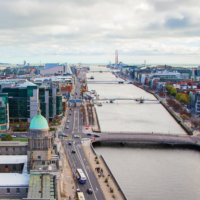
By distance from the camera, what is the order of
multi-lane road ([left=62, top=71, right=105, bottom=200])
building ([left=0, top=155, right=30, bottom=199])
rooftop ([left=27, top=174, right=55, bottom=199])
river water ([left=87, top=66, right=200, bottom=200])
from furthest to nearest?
river water ([left=87, top=66, right=200, bottom=200]) → multi-lane road ([left=62, top=71, right=105, bottom=200]) → building ([left=0, top=155, right=30, bottom=199]) → rooftop ([left=27, top=174, right=55, bottom=199])

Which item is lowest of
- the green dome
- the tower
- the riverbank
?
the riverbank

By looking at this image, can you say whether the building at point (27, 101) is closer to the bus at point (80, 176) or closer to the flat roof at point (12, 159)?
the flat roof at point (12, 159)

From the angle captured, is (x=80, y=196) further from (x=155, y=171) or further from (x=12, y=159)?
(x=155, y=171)

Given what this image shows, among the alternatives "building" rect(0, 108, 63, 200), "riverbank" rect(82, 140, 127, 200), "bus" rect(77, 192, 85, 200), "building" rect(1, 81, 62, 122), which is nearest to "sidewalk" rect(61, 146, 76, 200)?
"bus" rect(77, 192, 85, 200)

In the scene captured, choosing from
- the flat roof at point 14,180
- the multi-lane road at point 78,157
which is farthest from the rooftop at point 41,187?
the multi-lane road at point 78,157

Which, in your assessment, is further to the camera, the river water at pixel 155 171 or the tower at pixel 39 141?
the river water at pixel 155 171

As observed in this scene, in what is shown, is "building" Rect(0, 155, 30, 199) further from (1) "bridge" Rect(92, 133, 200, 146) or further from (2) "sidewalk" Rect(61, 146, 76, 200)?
(1) "bridge" Rect(92, 133, 200, 146)
